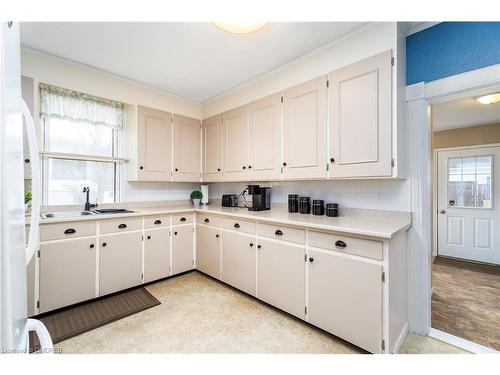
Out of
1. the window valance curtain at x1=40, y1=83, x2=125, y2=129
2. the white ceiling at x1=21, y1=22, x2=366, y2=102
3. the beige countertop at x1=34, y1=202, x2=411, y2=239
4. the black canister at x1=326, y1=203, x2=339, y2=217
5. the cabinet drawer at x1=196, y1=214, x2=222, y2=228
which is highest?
the white ceiling at x1=21, y1=22, x2=366, y2=102

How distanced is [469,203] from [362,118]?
145 inches

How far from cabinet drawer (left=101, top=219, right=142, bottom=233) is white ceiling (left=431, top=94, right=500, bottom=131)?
396 centimetres

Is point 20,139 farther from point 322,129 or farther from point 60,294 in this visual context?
point 60,294

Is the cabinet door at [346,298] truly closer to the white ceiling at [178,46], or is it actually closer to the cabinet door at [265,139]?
the cabinet door at [265,139]

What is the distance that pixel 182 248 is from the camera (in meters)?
3.02

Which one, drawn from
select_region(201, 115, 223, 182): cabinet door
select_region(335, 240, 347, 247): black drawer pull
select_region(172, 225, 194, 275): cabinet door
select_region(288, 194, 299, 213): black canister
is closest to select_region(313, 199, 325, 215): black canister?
select_region(288, 194, 299, 213): black canister

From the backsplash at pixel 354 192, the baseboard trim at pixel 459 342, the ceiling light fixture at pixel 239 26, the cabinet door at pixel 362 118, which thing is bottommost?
the baseboard trim at pixel 459 342

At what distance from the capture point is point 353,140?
191 centimetres

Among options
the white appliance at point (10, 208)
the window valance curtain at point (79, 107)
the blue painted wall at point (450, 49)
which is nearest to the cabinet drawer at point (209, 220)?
the window valance curtain at point (79, 107)

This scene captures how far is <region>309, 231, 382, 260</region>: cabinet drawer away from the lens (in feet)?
4.96

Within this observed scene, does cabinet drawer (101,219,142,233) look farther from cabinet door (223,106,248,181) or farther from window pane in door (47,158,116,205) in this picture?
cabinet door (223,106,248,181)

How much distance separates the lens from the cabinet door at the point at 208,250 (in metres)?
2.81

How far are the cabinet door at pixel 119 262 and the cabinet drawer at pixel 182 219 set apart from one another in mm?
445

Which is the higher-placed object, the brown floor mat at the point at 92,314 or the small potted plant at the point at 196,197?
the small potted plant at the point at 196,197
